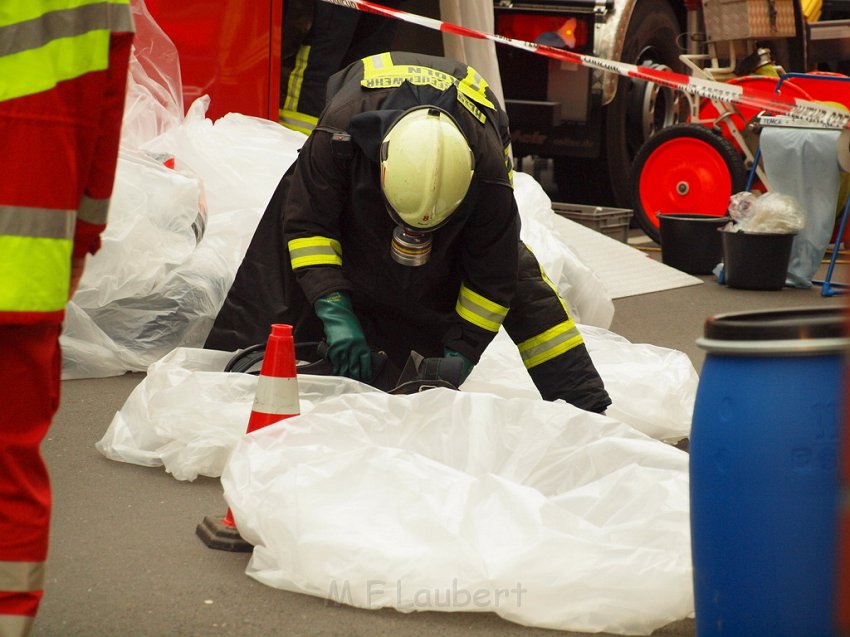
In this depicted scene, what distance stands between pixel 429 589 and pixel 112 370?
7.66ft

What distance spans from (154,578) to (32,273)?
3.27 ft

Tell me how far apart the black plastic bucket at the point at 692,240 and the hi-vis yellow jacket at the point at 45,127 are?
5794 millimetres

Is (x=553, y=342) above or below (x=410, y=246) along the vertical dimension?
below

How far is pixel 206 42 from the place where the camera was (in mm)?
6164

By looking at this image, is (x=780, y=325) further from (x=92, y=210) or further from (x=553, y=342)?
(x=553, y=342)

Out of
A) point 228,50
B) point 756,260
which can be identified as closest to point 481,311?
point 228,50

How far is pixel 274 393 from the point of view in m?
2.87

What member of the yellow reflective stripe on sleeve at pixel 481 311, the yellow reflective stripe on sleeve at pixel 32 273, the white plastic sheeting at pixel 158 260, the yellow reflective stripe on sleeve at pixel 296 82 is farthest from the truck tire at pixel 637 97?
the yellow reflective stripe on sleeve at pixel 32 273

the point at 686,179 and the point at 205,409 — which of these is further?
the point at 686,179

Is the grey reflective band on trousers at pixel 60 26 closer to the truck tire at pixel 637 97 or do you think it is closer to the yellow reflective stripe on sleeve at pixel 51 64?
Result: the yellow reflective stripe on sleeve at pixel 51 64

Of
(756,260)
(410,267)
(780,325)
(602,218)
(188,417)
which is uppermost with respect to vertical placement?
(780,325)

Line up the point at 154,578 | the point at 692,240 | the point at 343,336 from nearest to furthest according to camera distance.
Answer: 1. the point at 154,578
2. the point at 343,336
3. the point at 692,240

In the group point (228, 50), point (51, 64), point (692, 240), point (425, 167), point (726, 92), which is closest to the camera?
point (51, 64)

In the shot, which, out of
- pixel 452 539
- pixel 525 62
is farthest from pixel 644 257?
pixel 452 539
